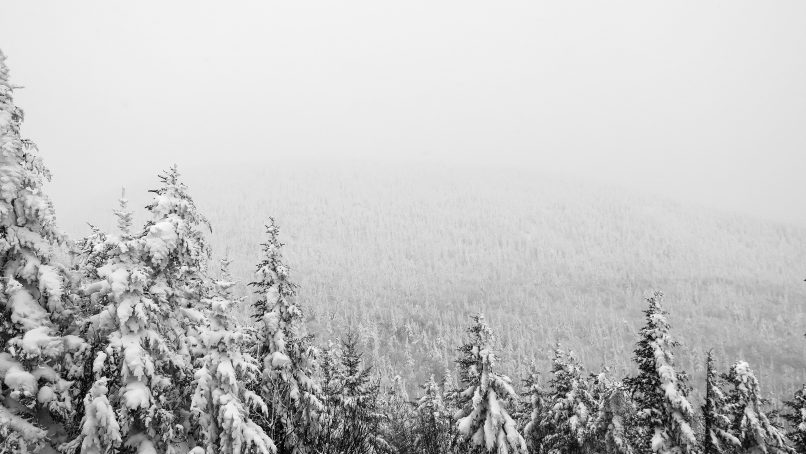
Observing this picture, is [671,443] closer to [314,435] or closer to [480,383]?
[480,383]

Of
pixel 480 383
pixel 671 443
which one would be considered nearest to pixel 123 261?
pixel 480 383

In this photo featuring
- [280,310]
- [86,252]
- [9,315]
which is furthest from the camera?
[280,310]

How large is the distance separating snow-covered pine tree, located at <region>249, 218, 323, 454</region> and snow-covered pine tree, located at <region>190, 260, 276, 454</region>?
435 centimetres

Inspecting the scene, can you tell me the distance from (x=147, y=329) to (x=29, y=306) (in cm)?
212

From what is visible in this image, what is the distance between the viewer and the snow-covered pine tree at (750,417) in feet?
59.2

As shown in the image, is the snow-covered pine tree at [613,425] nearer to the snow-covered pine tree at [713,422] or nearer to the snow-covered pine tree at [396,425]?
the snow-covered pine tree at [713,422]

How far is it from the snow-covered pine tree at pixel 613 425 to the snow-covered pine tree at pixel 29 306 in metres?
21.5

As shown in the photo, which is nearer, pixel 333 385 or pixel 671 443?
pixel 671 443

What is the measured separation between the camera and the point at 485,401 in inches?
740

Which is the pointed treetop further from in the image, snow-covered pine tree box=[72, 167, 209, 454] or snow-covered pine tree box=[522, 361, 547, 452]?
snow-covered pine tree box=[522, 361, 547, 452]

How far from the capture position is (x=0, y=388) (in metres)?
8.49

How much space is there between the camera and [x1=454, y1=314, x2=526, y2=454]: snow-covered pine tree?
18.1 m

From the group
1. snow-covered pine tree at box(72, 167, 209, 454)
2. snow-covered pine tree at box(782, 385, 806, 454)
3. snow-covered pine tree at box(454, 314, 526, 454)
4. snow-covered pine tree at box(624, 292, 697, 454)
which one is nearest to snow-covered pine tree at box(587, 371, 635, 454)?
snow-covered pine tree at box(624, 292, 697, 454)

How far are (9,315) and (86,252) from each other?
1.86 m
